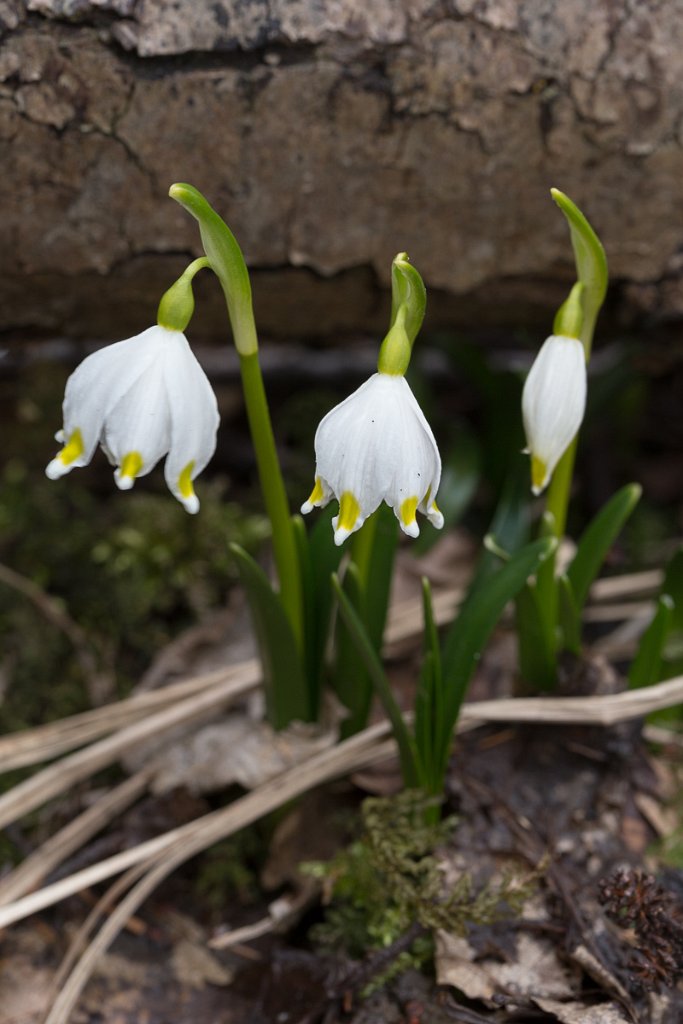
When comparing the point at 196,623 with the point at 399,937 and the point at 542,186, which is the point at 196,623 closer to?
the point at 399,937

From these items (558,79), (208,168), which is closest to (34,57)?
(208,168)

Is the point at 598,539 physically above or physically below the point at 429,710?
above

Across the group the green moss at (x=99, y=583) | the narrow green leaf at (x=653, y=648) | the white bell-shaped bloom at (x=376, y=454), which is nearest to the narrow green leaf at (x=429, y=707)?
the white bell-shaped bloom at (x=376, y=454)

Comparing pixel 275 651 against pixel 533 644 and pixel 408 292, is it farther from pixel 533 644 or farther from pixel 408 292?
pixel 408 292

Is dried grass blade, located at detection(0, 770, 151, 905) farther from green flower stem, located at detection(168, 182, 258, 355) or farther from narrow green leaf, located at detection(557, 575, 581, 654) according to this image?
green flower stem, located at detection(168, 182, 258, 355)

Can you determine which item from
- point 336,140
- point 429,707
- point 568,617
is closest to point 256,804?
point 429,707

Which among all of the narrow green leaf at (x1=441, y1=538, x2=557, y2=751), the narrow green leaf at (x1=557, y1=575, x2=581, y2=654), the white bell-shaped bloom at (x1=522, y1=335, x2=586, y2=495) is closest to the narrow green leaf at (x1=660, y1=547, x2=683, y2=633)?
the narrow green leaf at (x1=557, y1=575, x2=581, y2=654)
